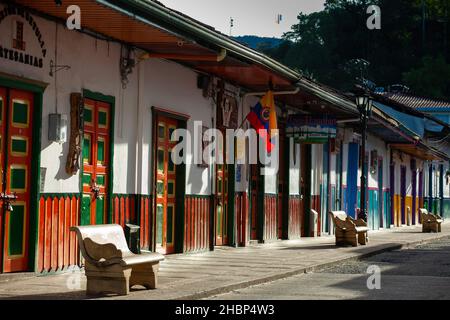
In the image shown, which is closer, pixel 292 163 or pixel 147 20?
pixel 147 20

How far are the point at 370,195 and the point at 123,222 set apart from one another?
20.5 meters

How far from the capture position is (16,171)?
12328 millimetres

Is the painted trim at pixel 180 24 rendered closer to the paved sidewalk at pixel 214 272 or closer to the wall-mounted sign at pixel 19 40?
the wall-mounted sign at pixel 19 40

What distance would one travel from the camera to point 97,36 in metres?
14.0

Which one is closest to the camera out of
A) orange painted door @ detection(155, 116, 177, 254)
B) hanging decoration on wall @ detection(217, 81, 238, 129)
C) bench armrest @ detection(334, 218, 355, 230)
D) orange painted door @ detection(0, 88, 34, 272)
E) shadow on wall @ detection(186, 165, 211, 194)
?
orange painted door @ detection(0, 88, 34, 272)

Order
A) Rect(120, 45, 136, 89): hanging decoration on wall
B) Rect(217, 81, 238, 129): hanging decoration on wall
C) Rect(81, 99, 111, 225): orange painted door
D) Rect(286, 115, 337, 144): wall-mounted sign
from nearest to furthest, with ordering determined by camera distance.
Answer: Rect(81, 99, 111, 225): orange painted door < Rect(120, 45, 136, 89): hanging decoration on wall < Rect(217, 81, 238, 129): hanging decoration on wall < Rect(286, 115, 337, 144): wall-mounted sign

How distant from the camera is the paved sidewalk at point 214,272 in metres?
10.8

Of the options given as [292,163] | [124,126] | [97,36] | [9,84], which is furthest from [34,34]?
[292,163]

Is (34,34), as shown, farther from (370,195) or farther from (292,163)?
(370,195)

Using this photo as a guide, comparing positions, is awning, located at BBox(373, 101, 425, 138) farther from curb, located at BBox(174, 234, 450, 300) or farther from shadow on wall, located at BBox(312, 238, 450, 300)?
shadow on wall, located at BBox(312, 238, 450, 300)

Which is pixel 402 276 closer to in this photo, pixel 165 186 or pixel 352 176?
pixel 165 186

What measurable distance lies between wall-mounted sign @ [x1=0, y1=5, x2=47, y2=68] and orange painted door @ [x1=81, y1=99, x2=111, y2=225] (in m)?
1.63

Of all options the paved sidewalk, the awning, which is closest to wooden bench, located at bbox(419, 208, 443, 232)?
the paved sidewalk

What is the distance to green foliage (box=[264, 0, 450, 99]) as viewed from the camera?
265ft
